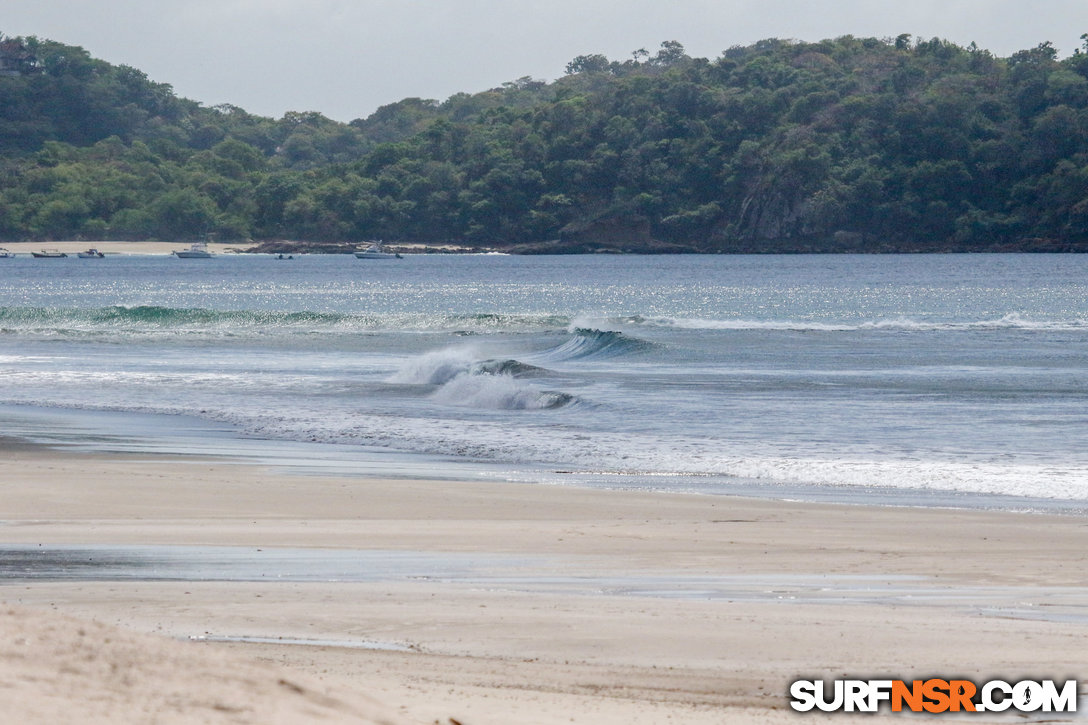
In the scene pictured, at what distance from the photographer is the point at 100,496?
1063cm

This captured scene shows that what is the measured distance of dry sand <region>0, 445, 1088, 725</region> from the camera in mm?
4848

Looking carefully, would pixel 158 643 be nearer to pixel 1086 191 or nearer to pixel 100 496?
pixel 100 496

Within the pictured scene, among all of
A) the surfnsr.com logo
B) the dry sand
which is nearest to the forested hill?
the dry sand

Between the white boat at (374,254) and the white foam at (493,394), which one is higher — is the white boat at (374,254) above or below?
above

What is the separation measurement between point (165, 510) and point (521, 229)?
5408 inches

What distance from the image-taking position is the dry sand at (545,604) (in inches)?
191

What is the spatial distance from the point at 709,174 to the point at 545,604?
136 meters

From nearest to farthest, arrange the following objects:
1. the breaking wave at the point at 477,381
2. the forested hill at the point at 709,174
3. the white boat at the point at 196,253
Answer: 1. the breaking wave at the point at 477,381
2. the forested hill at the point at 709,174
3. the white boat at the point at 196,253

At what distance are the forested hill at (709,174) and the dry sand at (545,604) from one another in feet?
374

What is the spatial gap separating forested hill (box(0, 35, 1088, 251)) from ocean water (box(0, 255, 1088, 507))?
6638 cm

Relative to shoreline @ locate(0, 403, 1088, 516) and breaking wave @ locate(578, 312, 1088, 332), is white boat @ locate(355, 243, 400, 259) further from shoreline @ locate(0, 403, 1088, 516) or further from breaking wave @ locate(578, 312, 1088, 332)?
shoreline @ locate(0, 403, 1088, 516)

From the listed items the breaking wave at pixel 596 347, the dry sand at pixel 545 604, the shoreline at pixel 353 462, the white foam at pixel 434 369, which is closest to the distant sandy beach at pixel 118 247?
the breaking wave at pixel 596 347

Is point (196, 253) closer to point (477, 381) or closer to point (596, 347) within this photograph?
point (596, 347)

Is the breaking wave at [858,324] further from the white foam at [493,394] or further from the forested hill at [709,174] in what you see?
the forested hill at [709,174]
